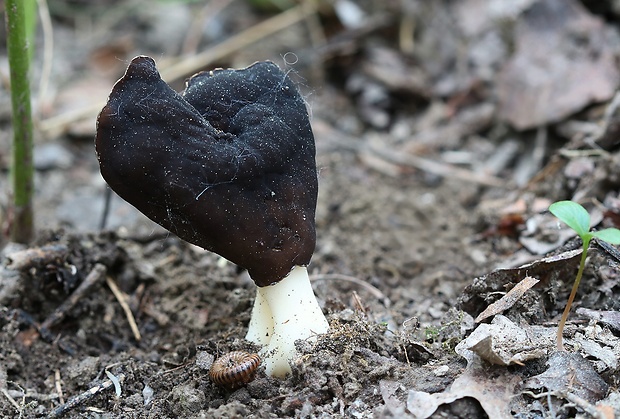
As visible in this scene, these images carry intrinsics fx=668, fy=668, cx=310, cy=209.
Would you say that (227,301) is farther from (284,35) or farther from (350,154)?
(284,35)

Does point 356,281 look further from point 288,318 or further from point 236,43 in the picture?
point 236,43

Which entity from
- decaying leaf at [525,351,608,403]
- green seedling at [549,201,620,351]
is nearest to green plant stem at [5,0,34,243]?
green seedling at [549,201,620,351]

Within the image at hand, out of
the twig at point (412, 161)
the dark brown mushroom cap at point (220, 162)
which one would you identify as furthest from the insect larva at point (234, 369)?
the twig at point (412, 161)

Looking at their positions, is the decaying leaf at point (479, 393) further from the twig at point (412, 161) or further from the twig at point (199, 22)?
the twig at point (199, 22)

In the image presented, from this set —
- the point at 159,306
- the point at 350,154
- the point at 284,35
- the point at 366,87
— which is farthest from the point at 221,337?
the point at 284,35

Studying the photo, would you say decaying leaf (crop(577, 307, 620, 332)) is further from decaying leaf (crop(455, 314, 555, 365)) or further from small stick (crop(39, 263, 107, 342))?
small stick (crop(39, 263, 107, 342))
